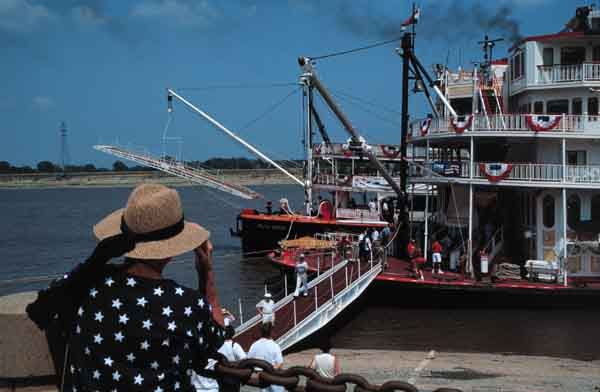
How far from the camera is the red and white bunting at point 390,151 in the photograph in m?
40.0

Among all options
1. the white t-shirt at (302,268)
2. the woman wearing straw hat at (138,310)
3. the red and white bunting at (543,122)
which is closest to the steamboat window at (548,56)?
the red and white bunting at (543,122)

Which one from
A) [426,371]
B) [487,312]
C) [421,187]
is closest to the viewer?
[426,371]

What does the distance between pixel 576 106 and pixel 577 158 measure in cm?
185

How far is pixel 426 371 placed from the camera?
14.7 meters

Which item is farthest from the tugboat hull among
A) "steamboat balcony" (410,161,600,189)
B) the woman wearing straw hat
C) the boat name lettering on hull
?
the woman wearing straw hat

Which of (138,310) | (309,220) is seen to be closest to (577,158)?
(309,220)

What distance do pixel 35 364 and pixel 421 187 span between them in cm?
3713

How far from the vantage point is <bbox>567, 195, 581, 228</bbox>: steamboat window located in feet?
70.8

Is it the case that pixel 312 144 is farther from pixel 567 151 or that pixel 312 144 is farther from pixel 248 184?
pixel 248 184

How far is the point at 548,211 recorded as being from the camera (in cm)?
2198

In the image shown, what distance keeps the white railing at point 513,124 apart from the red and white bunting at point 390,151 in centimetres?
1687

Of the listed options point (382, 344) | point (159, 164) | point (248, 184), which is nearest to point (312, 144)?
point (159, 164)

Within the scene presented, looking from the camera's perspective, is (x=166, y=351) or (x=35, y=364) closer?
(x=166, y=351)

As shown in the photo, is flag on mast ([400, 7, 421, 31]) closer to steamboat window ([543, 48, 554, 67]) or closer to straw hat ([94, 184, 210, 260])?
steamboat window ([543, 48, 554, 67])
